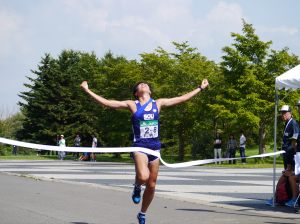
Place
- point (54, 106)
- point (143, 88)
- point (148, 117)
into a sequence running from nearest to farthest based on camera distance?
point (148, 117) → point (143, 88) → point (54, 106)

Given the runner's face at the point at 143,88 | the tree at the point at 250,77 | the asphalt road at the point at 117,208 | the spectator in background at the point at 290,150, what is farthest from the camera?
Answer: the tree at the point at 250,77

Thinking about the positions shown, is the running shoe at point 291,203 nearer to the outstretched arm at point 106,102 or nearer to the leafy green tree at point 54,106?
the outstretched arm at point 106,102

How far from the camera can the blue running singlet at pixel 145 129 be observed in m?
7.54

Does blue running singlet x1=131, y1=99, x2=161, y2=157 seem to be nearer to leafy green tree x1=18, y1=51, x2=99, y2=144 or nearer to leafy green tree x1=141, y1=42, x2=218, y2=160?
leafy green tree x1=141, y1=42, x2=218, y2=160

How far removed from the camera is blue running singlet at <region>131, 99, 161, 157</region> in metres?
7.54

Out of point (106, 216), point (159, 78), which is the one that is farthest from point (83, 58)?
point (106, 216)

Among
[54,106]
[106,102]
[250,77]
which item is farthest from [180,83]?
[106,102]

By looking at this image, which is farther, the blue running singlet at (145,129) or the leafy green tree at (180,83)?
the leafy green tree at (180,83)

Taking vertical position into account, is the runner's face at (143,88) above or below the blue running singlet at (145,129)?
above

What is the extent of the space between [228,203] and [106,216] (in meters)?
2.90

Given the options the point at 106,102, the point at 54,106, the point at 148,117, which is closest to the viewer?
the point at 106,102

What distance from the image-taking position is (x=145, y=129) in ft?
24.7

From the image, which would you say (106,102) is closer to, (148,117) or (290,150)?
(148,117)

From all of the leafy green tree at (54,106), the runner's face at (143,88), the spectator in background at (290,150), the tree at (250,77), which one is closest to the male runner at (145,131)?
the runner's face at (143,88)
